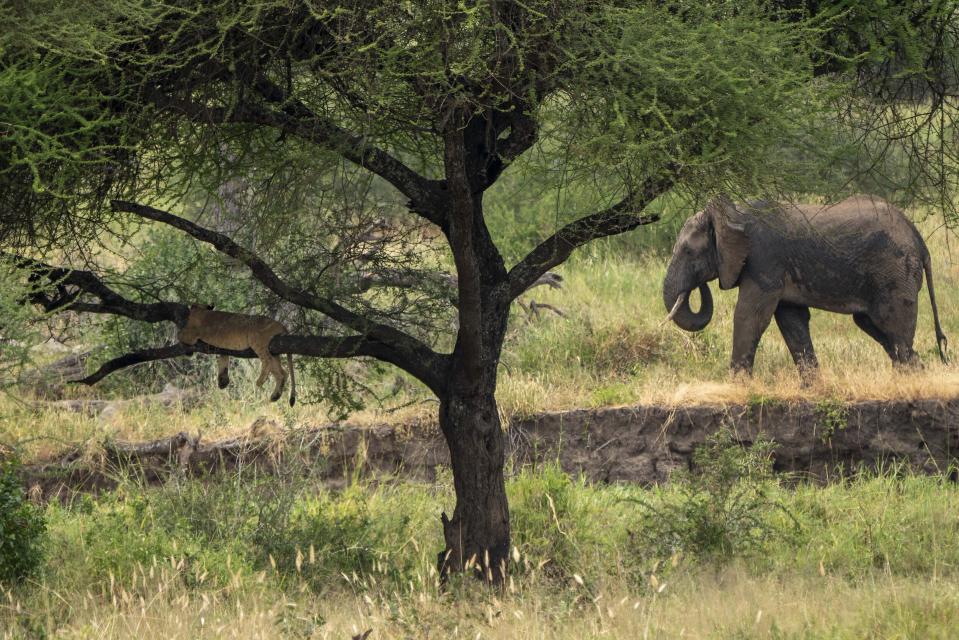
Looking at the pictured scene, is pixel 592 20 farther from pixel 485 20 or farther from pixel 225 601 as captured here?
pixel 225 601

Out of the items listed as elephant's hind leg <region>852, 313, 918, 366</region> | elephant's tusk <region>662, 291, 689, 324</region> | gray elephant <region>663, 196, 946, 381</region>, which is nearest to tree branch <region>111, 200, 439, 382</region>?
gray elephant <region>663, 196, 946, 381</region>

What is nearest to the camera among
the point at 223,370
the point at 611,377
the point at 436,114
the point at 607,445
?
the point at 436,114

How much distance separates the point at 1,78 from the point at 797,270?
28.9ft

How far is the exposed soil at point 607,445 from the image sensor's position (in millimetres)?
12211

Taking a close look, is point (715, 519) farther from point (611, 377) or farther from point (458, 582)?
point (611, 377)

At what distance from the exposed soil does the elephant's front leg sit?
714mm

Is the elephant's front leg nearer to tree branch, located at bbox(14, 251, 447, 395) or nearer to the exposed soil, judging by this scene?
the exposed soil

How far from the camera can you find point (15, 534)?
8.34m

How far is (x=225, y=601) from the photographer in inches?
303

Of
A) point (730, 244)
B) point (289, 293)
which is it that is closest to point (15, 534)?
point (289, 293)

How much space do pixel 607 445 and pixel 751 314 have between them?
1946mm

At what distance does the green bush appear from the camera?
8.27m

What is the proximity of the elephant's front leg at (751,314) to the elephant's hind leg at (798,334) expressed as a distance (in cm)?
49

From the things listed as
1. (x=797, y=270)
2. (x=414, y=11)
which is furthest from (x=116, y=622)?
(x=797, y=270)
